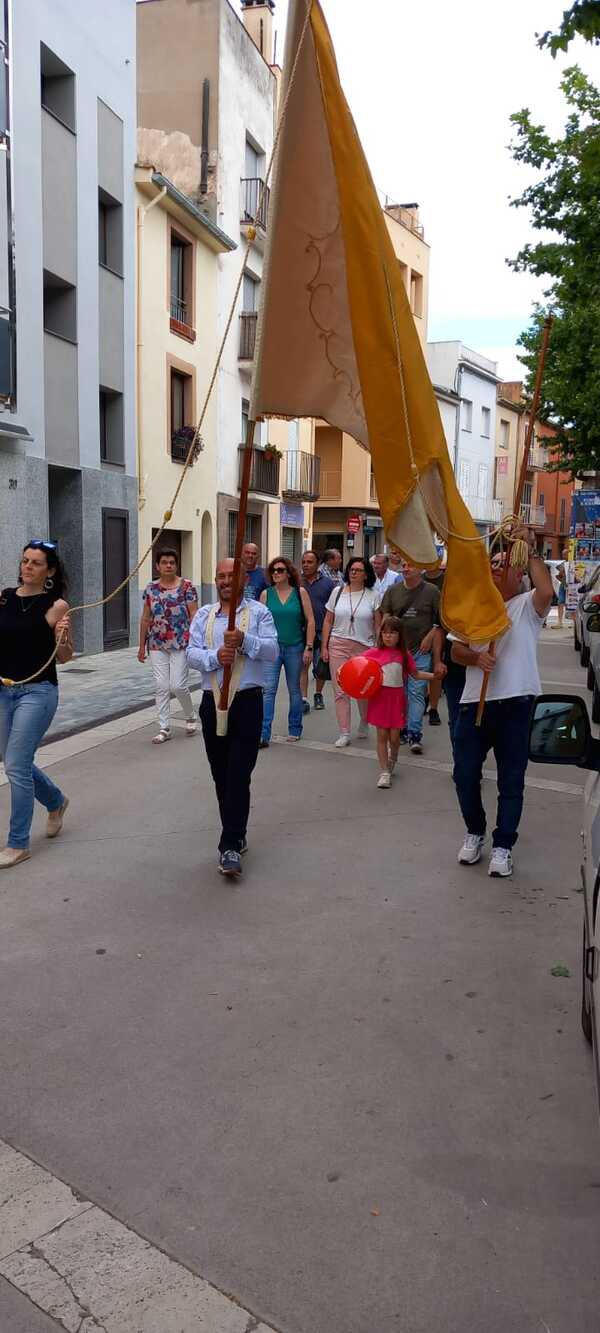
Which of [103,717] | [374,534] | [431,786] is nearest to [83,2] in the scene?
[103,717]

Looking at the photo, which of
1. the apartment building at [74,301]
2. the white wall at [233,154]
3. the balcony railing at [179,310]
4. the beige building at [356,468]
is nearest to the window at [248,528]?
the white wall at [233,154]

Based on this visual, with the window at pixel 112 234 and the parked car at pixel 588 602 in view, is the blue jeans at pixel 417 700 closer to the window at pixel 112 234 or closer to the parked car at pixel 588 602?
the parked car at pixel 588 602

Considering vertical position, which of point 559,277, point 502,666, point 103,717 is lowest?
point 103,717

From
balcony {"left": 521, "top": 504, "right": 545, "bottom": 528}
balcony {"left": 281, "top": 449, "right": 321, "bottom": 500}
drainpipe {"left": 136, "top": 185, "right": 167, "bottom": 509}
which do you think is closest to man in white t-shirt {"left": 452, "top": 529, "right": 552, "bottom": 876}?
drainpipe {"left": 136, "top": 185, "right": 167, "bottom": 509}

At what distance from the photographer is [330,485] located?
40469 millimetres

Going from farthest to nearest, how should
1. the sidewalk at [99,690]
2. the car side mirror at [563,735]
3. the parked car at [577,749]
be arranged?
the sidewalk at [99,690], the car side mirror at [563,735], the parked car at [577,749]

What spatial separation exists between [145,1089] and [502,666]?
9.65 ft

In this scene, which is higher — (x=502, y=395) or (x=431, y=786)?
(x=502, y=395)

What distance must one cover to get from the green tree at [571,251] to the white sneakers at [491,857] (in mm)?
11491

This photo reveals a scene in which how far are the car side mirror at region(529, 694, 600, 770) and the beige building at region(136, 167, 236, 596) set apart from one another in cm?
1574

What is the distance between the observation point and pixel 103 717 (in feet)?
34.8

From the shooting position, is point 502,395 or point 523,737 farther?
point 502,395

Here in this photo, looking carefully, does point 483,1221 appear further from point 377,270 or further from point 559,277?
point 559,277

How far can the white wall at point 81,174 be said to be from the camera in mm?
14398
